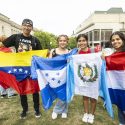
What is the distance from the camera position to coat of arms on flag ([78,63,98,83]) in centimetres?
445

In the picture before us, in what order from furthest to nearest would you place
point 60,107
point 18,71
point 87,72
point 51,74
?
point 60,107, point 18,71, point 51,74, point 87,72

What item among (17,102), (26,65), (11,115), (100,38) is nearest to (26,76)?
(26,65)

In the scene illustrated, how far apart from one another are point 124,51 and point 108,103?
957 mm

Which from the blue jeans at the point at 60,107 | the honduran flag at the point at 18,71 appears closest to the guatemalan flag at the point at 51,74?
the honduran flag at the point at 18,71

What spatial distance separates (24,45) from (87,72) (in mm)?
1507

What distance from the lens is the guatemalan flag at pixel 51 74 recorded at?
4871mm

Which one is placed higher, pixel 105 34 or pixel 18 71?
pixel 105 34

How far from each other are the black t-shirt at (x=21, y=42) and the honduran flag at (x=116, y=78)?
170 centimetres

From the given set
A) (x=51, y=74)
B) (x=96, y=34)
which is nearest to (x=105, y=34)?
(x=96, y=34)

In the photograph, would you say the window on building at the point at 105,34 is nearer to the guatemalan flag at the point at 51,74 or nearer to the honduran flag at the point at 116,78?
the guatemalan flag at the point at 51,74

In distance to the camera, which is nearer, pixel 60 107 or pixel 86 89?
pixel 86 89

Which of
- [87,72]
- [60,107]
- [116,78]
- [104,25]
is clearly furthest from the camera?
[104,25]

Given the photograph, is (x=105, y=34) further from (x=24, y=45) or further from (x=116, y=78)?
(x=116, y=78)

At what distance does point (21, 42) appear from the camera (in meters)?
5.00
